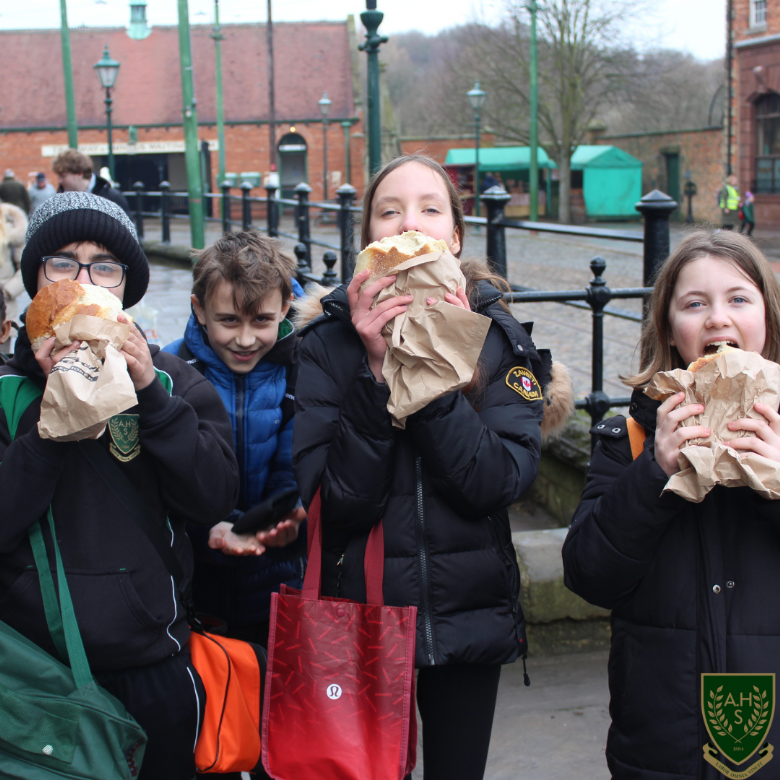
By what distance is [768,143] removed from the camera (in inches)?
1049

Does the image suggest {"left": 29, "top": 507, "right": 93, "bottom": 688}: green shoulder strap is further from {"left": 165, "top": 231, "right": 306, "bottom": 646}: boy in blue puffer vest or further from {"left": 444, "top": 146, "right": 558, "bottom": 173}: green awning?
{"left": 444, "top": 146, "right": 558, "bottom": 173}: green awning

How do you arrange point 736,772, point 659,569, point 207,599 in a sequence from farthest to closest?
point 207,599 < point 659,569 < point 736,772

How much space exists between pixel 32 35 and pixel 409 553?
45.1 metres

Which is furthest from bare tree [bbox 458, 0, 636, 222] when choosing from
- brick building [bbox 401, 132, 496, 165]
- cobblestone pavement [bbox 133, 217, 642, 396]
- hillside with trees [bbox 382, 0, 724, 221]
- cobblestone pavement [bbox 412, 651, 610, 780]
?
cobblestone pavement [bbox 412, 651, 610, 780]

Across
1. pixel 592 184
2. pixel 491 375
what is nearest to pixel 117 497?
pixel 491 375

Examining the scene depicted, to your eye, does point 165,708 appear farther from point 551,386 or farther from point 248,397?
point 551,386

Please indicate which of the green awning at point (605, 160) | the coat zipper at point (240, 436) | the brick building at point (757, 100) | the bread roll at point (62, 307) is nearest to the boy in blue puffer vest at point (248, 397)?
the coat zipper at point (240, 436)

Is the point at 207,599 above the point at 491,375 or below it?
below

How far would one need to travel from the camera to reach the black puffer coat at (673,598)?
1.75 m

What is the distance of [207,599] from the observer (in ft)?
8.34

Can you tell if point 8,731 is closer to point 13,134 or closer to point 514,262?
Result: point 514,262

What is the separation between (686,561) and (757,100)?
28.6 metres

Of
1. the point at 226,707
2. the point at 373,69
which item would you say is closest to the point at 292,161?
the point at 373,69

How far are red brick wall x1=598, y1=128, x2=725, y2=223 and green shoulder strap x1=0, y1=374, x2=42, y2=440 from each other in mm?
30697
